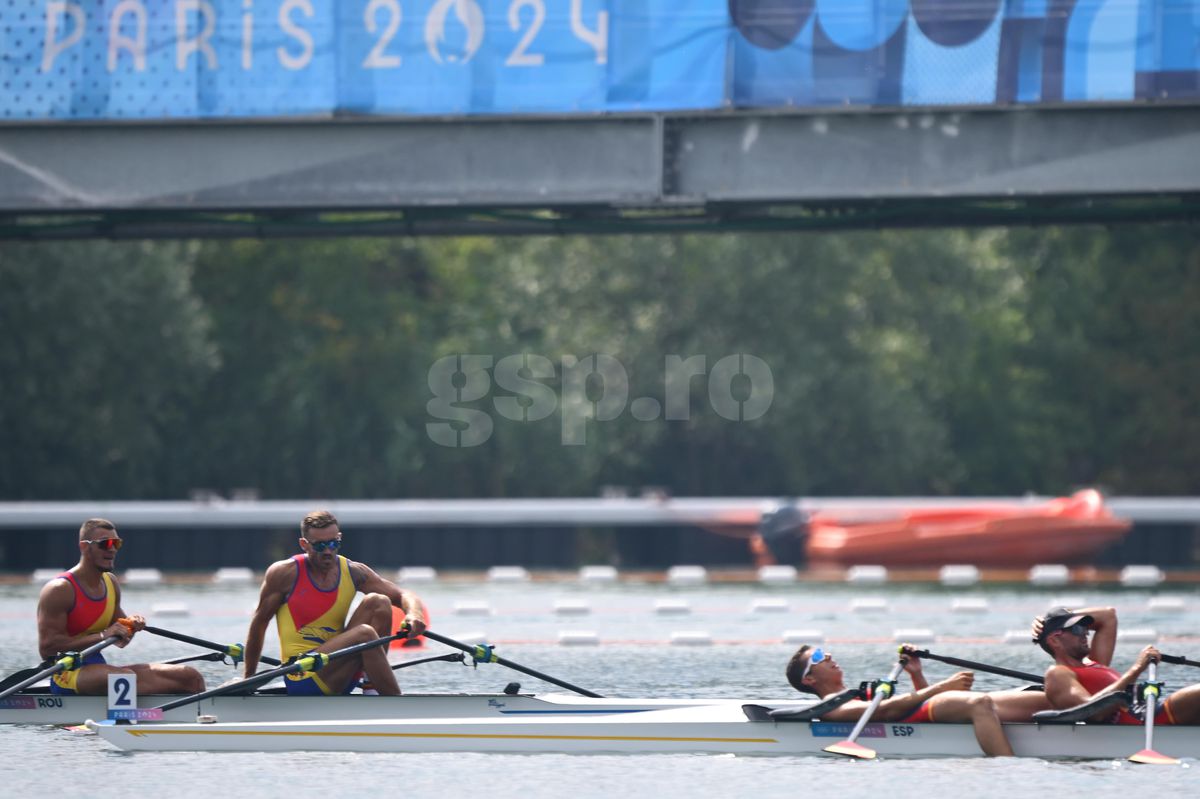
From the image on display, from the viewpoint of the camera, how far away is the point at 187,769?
548 inches

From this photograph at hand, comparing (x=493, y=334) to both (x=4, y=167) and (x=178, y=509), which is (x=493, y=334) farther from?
(x=4, y=167)

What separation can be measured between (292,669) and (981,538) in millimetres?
25157

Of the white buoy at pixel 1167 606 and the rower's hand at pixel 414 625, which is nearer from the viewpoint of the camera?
the rower's hand at pixel 414 625

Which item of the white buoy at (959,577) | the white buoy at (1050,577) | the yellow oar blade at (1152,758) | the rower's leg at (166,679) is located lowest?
the white buoy at (959,577)

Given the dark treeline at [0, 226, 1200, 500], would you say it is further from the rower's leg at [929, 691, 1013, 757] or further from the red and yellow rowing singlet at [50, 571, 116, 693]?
the rower's leg at [929, 691, 1013, 757]

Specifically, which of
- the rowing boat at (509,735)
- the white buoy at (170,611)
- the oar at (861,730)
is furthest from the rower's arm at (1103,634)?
the white buoy at (170,611)

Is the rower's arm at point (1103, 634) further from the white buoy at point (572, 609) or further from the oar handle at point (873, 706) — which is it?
the white buoy at point (572, 609)

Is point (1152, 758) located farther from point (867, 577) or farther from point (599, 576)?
point (599, 576)

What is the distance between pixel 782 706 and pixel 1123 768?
2.50 metres

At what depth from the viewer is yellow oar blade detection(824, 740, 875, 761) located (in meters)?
13.8

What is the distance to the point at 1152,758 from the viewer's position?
13297mm

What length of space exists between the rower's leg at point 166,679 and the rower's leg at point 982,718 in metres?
5.94

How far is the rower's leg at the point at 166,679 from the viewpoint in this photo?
50.1ft

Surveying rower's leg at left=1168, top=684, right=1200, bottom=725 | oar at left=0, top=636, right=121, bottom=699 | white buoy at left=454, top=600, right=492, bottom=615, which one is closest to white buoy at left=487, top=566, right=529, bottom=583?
white buoy at left=454, top=600, right=492, bottom=615
